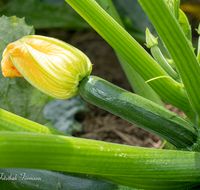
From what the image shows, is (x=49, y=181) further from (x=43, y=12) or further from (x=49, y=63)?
(x=43, y=12)

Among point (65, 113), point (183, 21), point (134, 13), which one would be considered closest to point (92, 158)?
point (183, 21)

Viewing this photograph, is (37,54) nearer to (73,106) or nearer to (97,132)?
(73,106)

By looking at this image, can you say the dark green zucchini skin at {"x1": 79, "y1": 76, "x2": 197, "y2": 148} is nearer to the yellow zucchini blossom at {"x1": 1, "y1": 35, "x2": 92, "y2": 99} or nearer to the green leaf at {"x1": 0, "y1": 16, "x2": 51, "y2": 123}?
the yellow zucchini blossom at {"x1": 1, "y1": 35, "x2": 92, "y2": 99}

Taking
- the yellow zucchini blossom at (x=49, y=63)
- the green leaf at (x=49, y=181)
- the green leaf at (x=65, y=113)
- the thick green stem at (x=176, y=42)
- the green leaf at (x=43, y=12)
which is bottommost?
the green leaf at (x=65, y=113)

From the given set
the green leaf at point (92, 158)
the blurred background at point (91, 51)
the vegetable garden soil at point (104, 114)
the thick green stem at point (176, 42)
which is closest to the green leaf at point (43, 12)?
the blurred background at point (91, 51)

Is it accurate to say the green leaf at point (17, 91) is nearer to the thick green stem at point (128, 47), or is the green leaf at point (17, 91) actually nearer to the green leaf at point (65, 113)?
the green leaf at point (65, 113)

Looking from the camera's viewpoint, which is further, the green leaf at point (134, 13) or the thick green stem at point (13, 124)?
the green leaf at point (134, 13)
